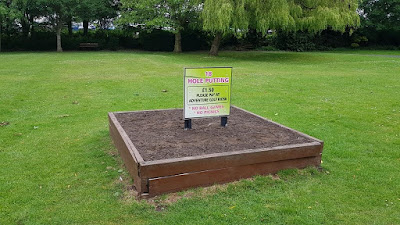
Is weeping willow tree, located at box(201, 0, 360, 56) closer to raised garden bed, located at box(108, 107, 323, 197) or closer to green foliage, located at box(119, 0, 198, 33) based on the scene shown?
green foliage, located at box(119, 0, 198, 33)

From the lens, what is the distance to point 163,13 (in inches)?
1019

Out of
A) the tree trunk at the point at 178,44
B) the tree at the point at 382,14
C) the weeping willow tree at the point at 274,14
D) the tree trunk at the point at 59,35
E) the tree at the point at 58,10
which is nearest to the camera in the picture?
the weeping willow tree at the point at 274,14

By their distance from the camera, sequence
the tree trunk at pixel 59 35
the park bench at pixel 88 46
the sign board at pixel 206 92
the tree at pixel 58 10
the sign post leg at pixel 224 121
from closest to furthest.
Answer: the sign board at pixel 206 92, the sign post leg at pixel 224 121, the tree at pixel 58 10, the tree trunk at pixel 59 35, the park bench at pixel 88 46

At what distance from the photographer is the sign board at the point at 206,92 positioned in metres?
5.20

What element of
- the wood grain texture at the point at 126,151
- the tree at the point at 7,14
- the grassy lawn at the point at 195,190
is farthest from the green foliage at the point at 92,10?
the wood grain texture at the point at 126,151

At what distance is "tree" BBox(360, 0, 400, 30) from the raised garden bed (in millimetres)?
32129

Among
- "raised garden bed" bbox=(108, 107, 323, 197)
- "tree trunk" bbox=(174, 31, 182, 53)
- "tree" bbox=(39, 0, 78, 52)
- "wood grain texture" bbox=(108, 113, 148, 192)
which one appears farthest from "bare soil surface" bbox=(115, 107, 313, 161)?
"tree trunk" bbox=(174, 31, 182, 53)

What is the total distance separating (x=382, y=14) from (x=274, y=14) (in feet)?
62.0

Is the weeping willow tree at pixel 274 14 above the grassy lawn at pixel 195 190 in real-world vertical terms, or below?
above

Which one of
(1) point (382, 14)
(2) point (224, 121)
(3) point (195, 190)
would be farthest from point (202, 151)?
(1) point (382, 14)

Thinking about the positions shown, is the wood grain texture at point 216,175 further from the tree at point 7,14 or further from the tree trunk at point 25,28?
the tree trunk at point 25,28

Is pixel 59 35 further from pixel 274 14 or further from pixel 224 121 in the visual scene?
pixel 224 121

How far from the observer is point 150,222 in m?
3.45

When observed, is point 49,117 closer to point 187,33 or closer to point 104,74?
point 104,74
